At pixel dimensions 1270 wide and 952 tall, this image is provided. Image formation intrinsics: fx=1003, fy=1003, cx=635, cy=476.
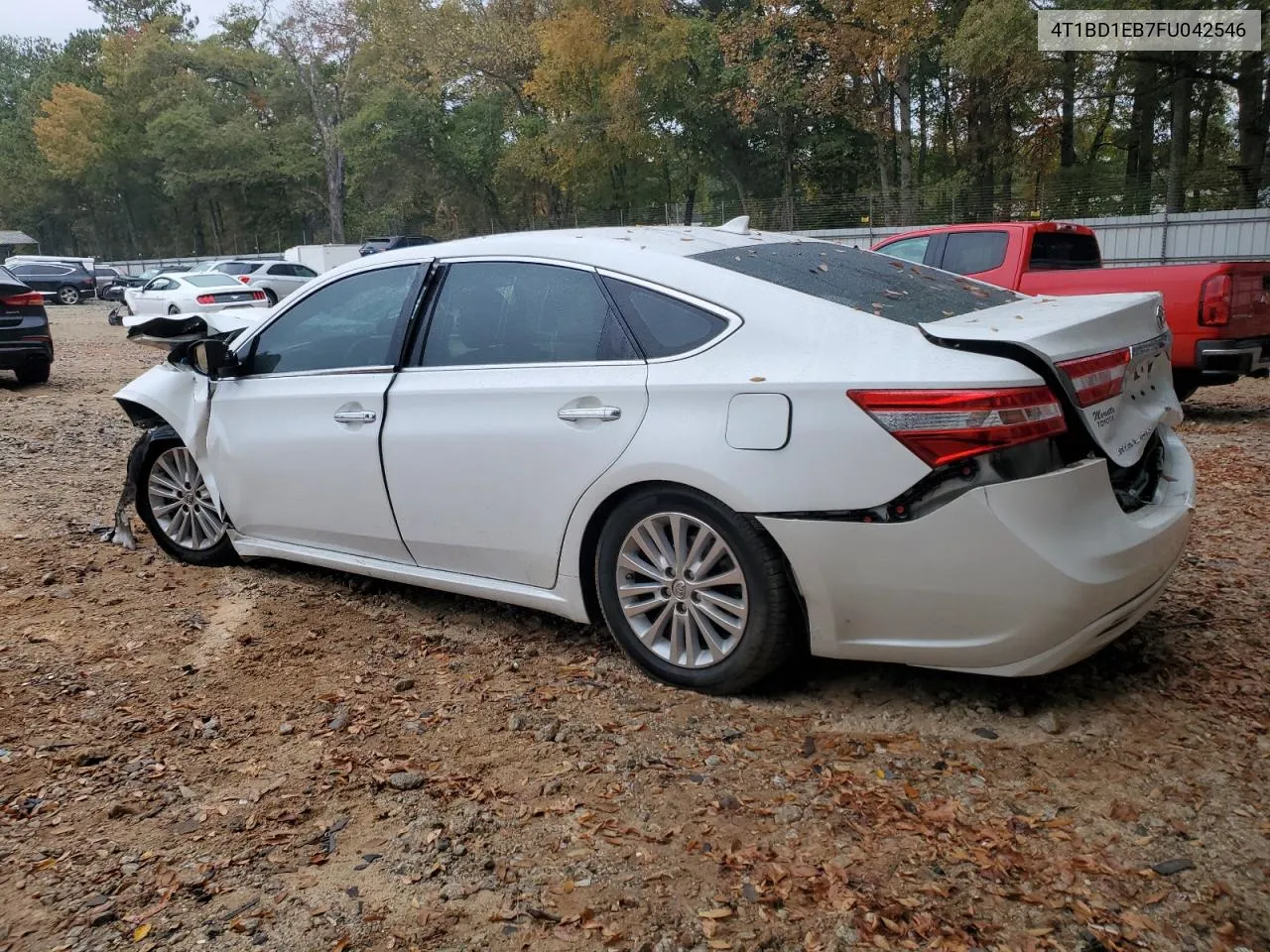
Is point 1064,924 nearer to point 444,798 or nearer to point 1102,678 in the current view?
point 1102,678

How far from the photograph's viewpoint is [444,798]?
2.84 metres

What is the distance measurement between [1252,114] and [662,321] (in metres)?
25.6

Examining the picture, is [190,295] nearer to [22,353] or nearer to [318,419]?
[22,353]

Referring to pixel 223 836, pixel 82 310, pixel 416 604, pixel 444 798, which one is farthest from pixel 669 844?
pixel 82 310

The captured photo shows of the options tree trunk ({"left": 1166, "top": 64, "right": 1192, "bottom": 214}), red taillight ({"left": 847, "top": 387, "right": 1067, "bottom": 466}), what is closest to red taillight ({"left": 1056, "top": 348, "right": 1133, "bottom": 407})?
red taillight ({"left": 847, "top": 387, "right": 1067, "bottom": 466})

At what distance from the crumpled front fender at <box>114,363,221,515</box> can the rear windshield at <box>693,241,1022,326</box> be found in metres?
2.60

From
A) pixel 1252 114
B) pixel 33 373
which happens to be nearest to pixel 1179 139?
pixel 1252 114

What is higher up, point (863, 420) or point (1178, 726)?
point (863, 420)

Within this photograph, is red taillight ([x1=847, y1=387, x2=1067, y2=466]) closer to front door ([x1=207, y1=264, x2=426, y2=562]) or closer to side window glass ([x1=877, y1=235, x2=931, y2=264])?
front door ([x1=207, y1=264, x2=426, y2=562])

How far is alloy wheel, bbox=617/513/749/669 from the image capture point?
3195 millimetres

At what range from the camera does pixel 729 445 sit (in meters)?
3.06

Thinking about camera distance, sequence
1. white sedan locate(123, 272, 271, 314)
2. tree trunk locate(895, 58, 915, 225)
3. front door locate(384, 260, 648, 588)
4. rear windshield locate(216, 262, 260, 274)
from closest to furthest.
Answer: front door locate(384, 260, 648, 588) < white sedan locate(123, 272, 271, 314) < rear windshield locate(216, 262, 260, 274) < tree trunk locate(895, 58, 915, 225)

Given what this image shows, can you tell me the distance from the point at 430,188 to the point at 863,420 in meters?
43.0

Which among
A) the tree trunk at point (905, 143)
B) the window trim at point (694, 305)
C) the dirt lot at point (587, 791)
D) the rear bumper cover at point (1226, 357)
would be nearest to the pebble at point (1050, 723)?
the dirt lot at point (587, 791)
